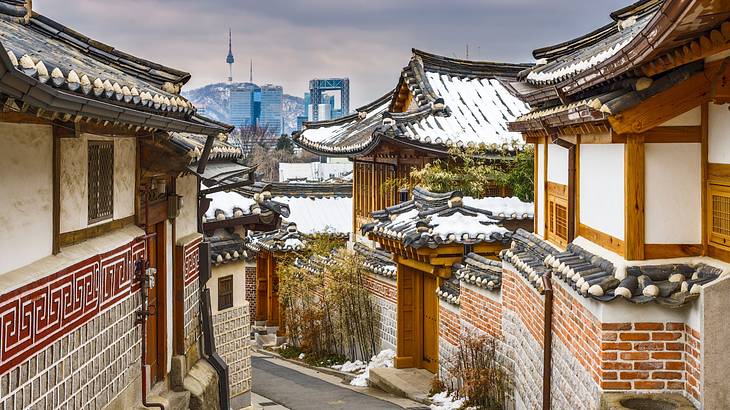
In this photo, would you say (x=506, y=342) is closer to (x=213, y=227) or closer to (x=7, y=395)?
(x=213, y=227)

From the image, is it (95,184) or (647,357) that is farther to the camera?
(95,184)

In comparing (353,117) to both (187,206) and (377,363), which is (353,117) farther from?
(187,206)

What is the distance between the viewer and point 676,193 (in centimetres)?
768

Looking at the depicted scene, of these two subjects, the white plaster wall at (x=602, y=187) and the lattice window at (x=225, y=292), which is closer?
the white plaster wall at (x=602, y=187)

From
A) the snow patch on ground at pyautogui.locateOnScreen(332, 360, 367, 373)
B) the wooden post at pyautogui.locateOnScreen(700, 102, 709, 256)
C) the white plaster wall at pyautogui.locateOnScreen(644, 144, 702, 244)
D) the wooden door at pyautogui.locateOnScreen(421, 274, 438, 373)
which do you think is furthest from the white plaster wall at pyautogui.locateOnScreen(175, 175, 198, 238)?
the snow patch on ground at pyautogui.locateOnScreen(332, 360, 367, 373)

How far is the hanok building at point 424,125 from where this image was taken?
22672 mm

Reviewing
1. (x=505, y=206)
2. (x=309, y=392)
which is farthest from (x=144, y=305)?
(x=505, y=206)

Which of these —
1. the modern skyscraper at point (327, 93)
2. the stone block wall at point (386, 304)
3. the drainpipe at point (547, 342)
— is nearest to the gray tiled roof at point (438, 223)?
the stone block wall at point (386, 304)

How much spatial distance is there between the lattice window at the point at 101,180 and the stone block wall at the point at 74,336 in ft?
1.36

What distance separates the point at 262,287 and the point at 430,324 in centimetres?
1452

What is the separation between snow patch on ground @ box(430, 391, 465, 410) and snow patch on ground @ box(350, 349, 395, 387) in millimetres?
→ 3279

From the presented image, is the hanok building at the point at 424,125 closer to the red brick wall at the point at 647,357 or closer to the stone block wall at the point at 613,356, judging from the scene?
the stone block wall at the point at 613,356

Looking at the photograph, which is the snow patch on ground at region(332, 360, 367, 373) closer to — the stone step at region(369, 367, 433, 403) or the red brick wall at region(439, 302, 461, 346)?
the stone step at region(369, 367, 433, 403)

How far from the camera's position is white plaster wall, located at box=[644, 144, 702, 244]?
7648 millimetres
